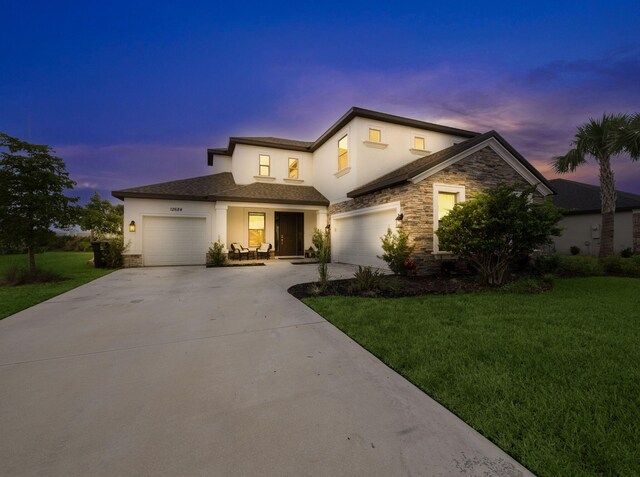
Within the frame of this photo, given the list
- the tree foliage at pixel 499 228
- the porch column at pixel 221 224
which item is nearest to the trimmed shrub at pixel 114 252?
the porch column at pixel 221 224

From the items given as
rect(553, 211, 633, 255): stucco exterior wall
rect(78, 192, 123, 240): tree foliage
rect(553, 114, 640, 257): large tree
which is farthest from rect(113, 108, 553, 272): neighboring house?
rect(78, 192, 123, 240): tree foliage

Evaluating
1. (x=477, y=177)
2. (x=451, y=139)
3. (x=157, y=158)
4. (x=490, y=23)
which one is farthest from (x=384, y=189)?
(x=157, y=158)

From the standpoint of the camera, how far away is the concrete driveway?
5.38 ft

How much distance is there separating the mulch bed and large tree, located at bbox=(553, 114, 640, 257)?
29.1 ft

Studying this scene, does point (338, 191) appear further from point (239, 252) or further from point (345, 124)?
point (239, 252)

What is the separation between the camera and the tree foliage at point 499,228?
271 inches

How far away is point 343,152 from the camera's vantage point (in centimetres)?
1288

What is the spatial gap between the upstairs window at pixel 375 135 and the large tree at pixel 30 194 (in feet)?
38.3

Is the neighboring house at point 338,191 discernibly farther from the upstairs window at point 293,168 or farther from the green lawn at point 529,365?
the green lawn at point 529,365

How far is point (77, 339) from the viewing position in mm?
3674

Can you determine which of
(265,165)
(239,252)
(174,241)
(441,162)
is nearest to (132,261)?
(174,241)

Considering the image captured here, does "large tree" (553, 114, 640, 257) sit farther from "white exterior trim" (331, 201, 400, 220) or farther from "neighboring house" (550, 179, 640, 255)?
"white exterior trim" (331, 201, 400, 220)

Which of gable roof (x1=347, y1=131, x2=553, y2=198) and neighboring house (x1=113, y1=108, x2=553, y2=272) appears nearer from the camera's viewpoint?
gable roof (x1=347, y1=131, x2=553, y2=198)

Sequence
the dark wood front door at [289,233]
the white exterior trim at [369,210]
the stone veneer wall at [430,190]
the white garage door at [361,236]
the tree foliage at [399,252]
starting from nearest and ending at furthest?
the tree foliage at [399,252] < the stone veneer wall at [430,190] < the white exterior trim at [369,210] < the white garage door at [361,236] < the dark wood front door at [289,233]
